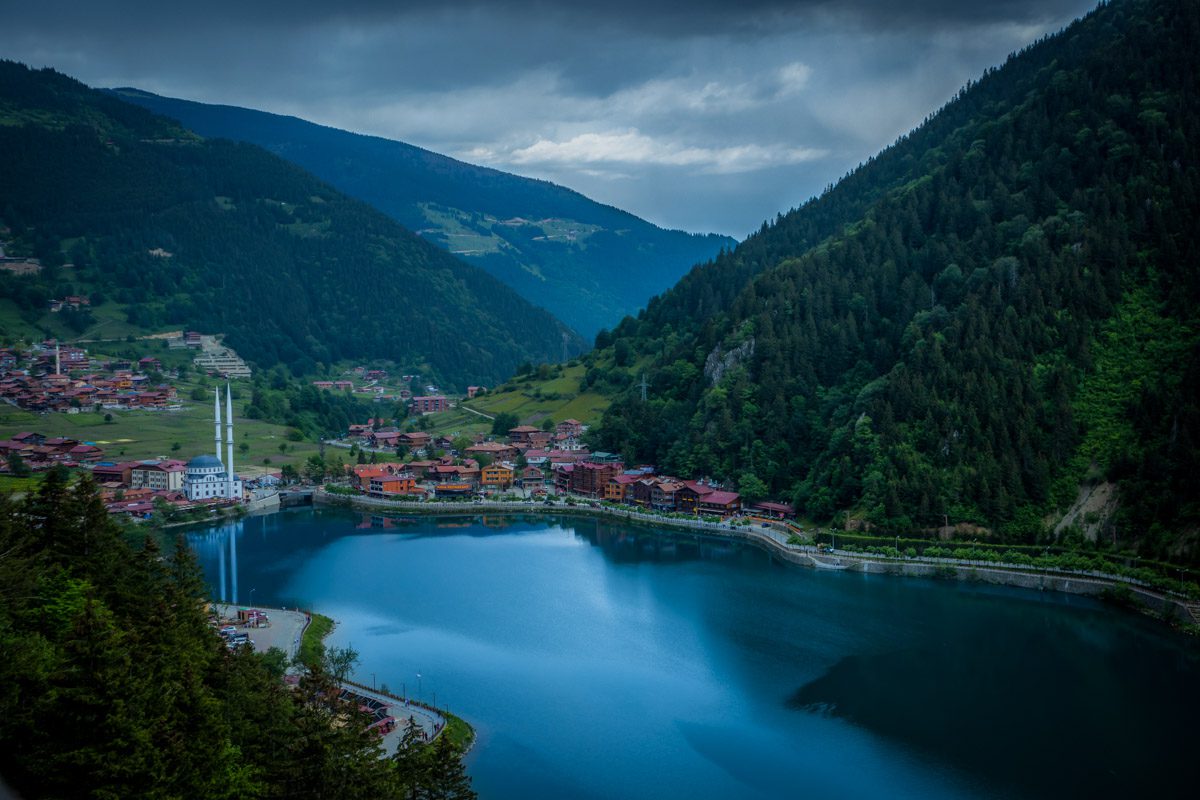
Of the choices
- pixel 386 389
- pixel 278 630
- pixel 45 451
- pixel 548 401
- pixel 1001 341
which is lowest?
pixel 278 630

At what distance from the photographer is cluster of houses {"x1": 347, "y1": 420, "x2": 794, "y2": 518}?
147 feet

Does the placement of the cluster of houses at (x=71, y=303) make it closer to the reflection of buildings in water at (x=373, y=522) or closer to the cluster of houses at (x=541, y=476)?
the cluster of houses at (x=541, y=476)

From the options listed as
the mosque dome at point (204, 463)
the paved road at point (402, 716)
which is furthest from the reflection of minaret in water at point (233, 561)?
the paved road at point (402, 716)

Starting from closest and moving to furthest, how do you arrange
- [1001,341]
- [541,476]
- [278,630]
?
1. [278,630]
2. [1001,341]
3. [541,476]

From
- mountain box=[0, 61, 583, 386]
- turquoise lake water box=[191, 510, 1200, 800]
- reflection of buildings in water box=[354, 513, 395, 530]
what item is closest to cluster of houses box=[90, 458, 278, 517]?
reflection of buildings in water box=[354, 513, 395, 530]

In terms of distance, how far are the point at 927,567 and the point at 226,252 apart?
291 feet

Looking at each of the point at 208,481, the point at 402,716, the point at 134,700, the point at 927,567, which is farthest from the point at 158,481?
the point at 134,700

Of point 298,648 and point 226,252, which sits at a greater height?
point 226,252

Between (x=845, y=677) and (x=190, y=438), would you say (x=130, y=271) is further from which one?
(x=845, y=677)

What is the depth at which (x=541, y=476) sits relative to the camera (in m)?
52.7

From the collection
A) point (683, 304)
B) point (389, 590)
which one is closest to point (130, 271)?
point (683, 304)

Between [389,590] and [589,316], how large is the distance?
150m

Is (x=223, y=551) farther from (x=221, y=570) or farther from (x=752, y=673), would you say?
(x=752, y=673)

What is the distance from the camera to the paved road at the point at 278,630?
81.2 feet
